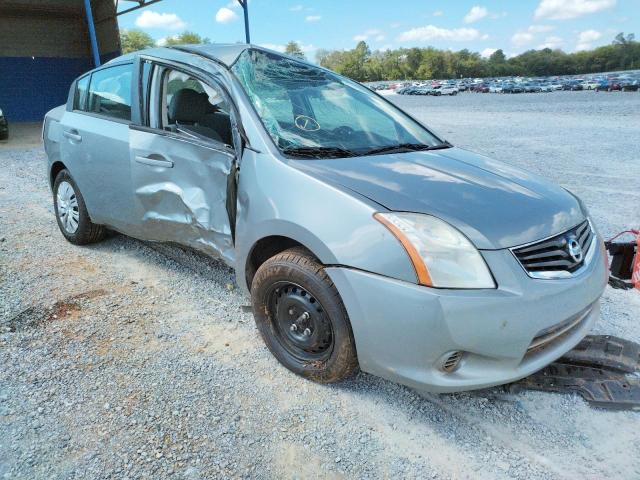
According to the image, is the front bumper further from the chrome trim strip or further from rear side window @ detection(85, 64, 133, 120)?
rear side window @ detection(85, 64, 133, 120)

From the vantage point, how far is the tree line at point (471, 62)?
365ft

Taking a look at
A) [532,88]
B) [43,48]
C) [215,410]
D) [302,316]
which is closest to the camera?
[215,410]

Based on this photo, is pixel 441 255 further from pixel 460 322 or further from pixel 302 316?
pixel 302 316

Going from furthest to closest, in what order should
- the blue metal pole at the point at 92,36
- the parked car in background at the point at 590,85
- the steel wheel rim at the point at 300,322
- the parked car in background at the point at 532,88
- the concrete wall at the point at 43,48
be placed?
1. the parked car in background at the point at 532,88
2. the parked car in background at the point at 590,85
3. the concrete wall at the point at 43,48
4. the blue metal pole at the point at 92,36
5. the steel wheel rim at the point at 300,322

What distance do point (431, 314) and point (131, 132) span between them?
2472mm

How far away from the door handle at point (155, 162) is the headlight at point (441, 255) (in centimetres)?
163

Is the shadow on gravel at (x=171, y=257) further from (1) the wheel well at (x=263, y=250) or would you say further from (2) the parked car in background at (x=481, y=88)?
(2) the parked car in background at (x=481, y=88)

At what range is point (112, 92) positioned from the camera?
368 centimetres

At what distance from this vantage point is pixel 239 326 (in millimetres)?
3025

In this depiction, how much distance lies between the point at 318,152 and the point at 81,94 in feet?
8.72

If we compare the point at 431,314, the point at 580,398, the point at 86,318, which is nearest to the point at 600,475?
the point at 580,398

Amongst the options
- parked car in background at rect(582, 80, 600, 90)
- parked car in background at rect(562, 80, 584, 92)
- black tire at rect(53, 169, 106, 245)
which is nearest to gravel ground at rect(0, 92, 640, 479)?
black tire at rect(53, 169, 106, 245)

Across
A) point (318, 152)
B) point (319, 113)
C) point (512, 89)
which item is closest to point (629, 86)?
point (512, 89)

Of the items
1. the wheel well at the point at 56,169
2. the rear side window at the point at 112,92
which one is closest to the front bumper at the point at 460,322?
the rear side window at the point at 112,92
